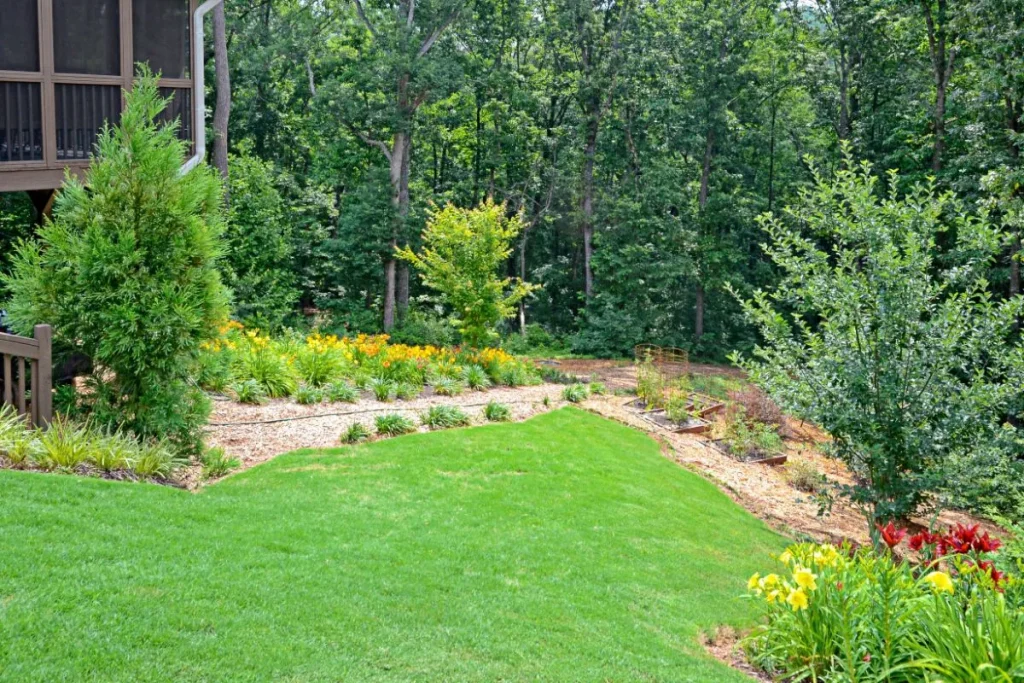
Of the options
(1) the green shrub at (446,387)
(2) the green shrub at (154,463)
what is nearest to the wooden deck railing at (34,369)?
(2) the green shrub at (154,463)

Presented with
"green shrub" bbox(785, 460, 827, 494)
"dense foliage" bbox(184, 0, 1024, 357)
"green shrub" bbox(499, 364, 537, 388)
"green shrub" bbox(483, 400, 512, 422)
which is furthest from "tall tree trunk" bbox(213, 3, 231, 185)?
"green shrub" bbox(785, 460, 827, 494)

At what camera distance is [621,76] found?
95.4ft

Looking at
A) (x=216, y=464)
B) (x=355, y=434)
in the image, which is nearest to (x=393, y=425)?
(x=355, y=434)

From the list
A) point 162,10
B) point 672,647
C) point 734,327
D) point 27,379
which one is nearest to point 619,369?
point 734,327

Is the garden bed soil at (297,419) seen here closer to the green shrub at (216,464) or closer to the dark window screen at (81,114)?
the green shrub at (216,464)

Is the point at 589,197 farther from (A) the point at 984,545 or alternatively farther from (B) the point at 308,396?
(A) the point at 984,545

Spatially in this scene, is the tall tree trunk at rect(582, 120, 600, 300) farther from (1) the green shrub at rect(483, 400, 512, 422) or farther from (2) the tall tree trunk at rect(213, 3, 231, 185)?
(1) the green shrub at rect(483, 400, 512, 422)

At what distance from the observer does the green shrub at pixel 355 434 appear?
1071 cm

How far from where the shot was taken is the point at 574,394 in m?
16.5

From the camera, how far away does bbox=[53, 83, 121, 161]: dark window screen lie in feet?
35.3

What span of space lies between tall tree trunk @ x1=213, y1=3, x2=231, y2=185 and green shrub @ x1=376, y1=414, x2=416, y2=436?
1349 cm

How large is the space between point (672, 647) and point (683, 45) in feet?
89.9

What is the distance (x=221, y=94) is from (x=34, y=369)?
57.3 feet

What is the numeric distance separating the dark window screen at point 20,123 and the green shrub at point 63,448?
158 inches
